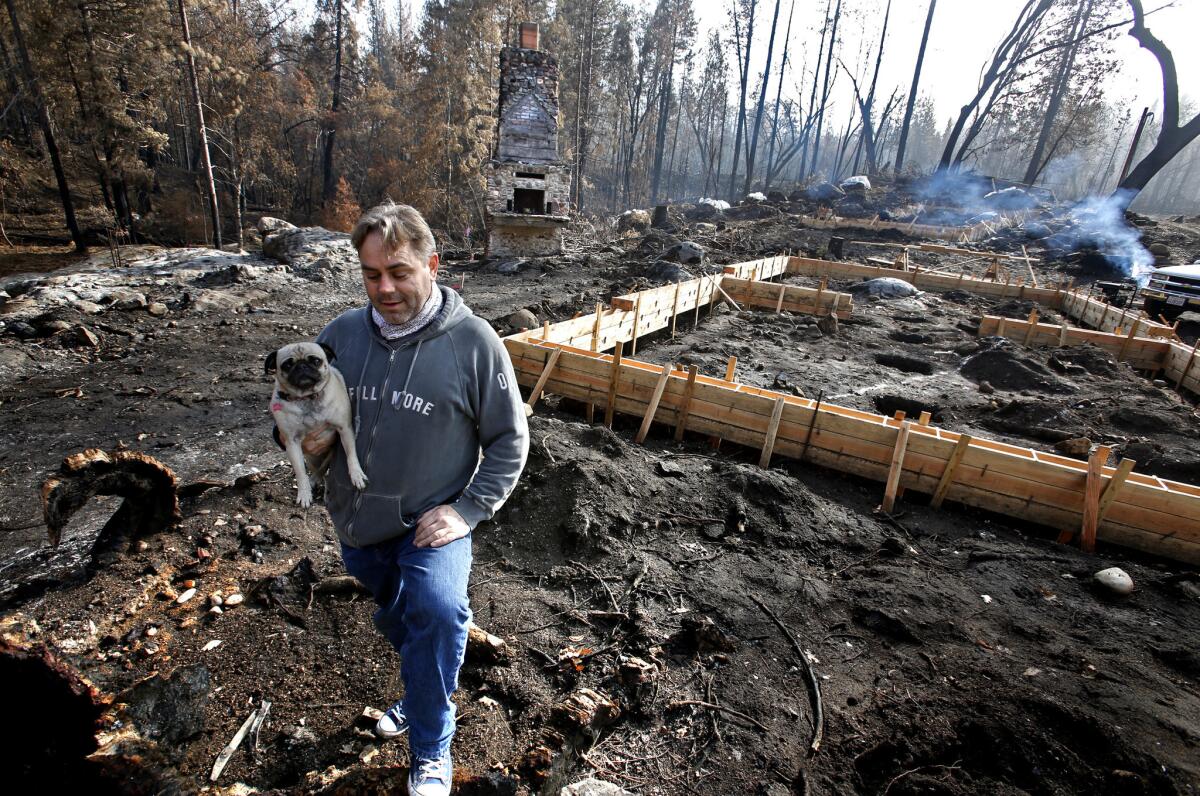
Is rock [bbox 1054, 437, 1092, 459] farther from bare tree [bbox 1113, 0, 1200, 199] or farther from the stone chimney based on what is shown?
bare tree [bbox 1113, 0, 1200, 199]

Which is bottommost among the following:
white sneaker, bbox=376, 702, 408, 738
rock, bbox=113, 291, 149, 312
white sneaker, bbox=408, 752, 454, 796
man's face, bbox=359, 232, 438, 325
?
rock, bbox=113, 291, 149, 312

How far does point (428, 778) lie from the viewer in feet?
5.73

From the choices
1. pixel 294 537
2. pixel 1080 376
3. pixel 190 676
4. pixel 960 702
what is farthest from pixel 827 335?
pixel 190 676

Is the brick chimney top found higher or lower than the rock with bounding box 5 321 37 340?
higher

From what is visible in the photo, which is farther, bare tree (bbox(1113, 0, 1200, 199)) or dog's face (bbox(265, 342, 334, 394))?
bare tree (bbox(1113, 0, 1200, 199))

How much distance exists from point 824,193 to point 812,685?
33.6 meters

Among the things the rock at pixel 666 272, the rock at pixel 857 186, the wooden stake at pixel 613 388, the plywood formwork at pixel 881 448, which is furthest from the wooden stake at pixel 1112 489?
the rock at pixel 857 186

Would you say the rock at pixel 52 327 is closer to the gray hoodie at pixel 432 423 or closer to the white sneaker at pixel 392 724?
the white sneaker at pixel 392 724

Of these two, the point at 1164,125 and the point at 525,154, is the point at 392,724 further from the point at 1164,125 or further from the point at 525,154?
the point at 1164,125

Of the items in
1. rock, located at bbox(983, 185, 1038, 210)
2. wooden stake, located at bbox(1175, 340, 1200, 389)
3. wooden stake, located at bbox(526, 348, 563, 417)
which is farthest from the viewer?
rock, located at bbox(983, 185, 1038, 210)

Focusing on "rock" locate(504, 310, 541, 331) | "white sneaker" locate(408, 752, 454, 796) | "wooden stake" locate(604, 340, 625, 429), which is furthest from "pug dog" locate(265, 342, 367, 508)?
"rock" locate(504, 310, 541, 331)

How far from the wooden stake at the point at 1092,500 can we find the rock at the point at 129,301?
12181 millimetres

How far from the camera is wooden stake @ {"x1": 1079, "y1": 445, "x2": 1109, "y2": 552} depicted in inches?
152

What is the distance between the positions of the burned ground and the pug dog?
1.17m
